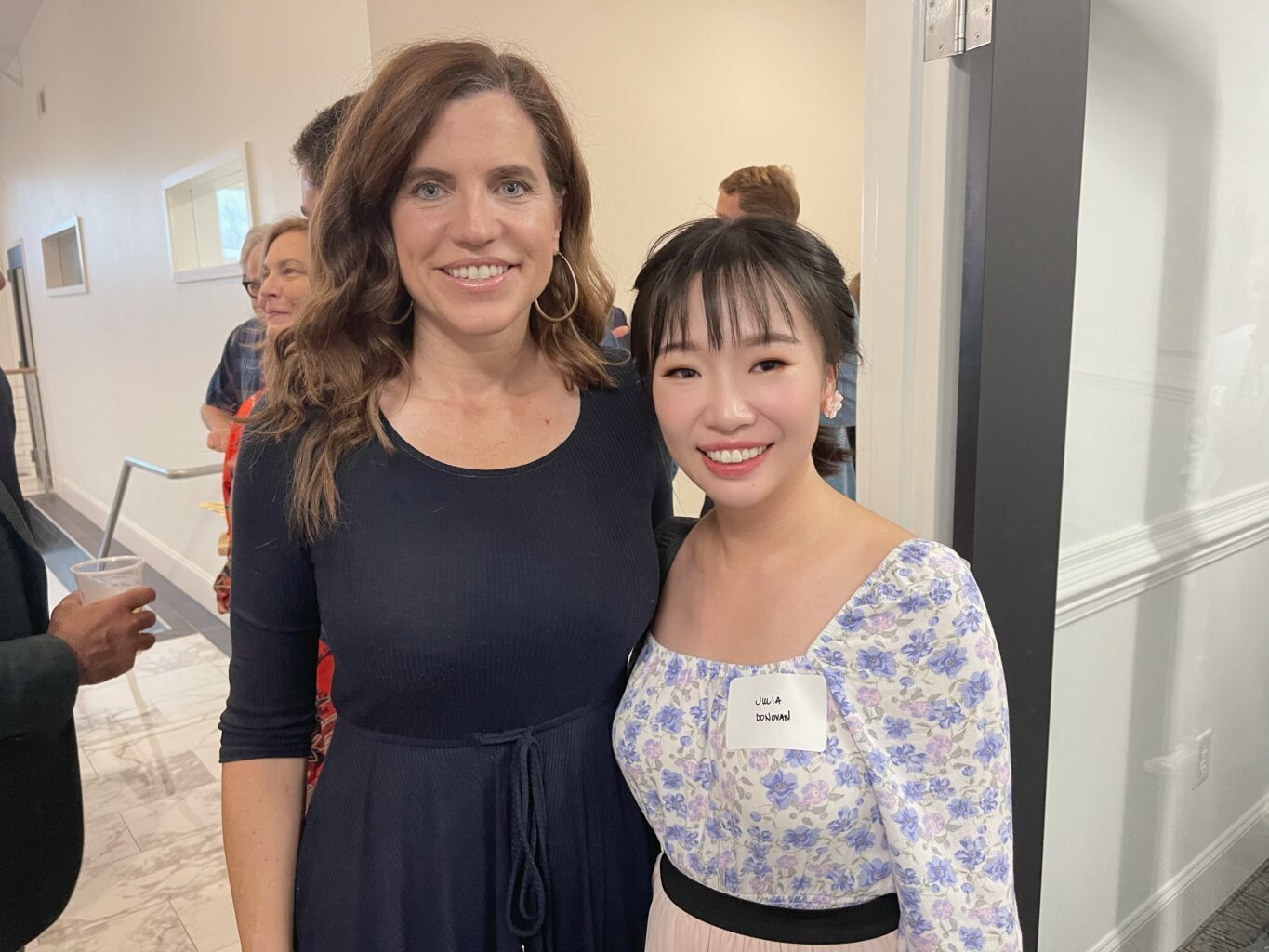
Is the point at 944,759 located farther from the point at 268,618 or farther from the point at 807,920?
the point at 268,618

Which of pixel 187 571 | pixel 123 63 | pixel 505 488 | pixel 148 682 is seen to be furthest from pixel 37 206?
pixel 505 488

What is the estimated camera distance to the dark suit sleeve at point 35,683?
50.5 inches

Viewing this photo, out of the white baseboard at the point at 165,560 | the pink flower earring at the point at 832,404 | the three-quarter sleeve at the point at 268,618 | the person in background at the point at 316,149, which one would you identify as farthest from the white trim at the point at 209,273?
the pink flower earring at the point at 832,404

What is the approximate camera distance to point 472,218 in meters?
1.01

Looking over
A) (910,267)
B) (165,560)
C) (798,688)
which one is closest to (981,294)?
(910,267)

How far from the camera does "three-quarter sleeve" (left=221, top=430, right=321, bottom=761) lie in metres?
1.03

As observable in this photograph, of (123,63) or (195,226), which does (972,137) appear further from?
(123,63)

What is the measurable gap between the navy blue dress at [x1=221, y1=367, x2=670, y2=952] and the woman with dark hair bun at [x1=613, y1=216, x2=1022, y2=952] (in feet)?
0.33

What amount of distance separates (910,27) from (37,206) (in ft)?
29.5

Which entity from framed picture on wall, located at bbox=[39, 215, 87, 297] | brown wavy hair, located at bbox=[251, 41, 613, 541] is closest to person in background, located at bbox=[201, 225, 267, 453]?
brown wavy hair, located at bbox=[251, 41, 613, 541]

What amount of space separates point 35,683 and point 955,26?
155 centimetres

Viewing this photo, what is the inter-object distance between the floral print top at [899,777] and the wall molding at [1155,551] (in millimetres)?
766

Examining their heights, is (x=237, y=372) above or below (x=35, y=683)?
above

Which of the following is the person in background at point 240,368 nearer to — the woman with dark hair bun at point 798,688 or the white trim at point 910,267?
the white trim at point 910,267
